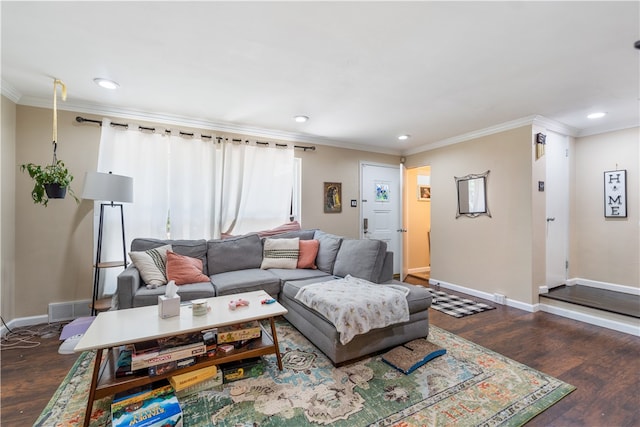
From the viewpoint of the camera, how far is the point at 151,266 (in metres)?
2.83

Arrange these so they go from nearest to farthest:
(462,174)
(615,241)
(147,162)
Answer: (147,162) → (615,241) → (462,174)

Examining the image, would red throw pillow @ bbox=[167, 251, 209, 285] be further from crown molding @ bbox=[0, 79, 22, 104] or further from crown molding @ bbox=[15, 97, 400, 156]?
crown molding @ bbox=[0, 79, 22, 104]

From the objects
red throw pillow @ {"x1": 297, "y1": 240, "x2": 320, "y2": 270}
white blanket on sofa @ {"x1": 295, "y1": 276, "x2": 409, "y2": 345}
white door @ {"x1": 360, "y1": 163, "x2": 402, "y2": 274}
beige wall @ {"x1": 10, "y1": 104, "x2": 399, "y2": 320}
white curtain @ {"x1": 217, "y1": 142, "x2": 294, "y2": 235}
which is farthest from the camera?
white door @ {"x1": 360, "y1": 163, "x2": 402, "y2": 274}

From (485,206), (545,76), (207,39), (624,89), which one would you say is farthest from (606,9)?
(485,206)

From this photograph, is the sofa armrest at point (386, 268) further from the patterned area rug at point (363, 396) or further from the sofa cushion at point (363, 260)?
the patterned area rug at point (363, 396)

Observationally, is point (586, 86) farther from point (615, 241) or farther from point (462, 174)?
point (615, 241)

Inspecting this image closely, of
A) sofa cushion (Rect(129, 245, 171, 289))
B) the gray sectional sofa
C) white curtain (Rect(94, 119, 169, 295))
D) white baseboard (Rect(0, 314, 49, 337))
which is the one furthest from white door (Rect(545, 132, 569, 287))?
white baseboard (Rect(0, 314, 49, 337))

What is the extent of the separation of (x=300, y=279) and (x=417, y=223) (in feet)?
11.0

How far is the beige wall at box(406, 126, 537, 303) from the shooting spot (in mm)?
3541

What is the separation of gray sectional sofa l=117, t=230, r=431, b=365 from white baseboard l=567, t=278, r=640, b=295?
3097 millimetres

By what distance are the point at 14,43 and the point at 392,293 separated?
11.0ft

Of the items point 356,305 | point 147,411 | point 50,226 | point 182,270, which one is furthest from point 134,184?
point 356,305

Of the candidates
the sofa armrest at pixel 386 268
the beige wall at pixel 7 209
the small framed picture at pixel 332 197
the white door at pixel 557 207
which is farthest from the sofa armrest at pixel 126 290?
the white door at pixel 557 207

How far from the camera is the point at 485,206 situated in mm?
3990
